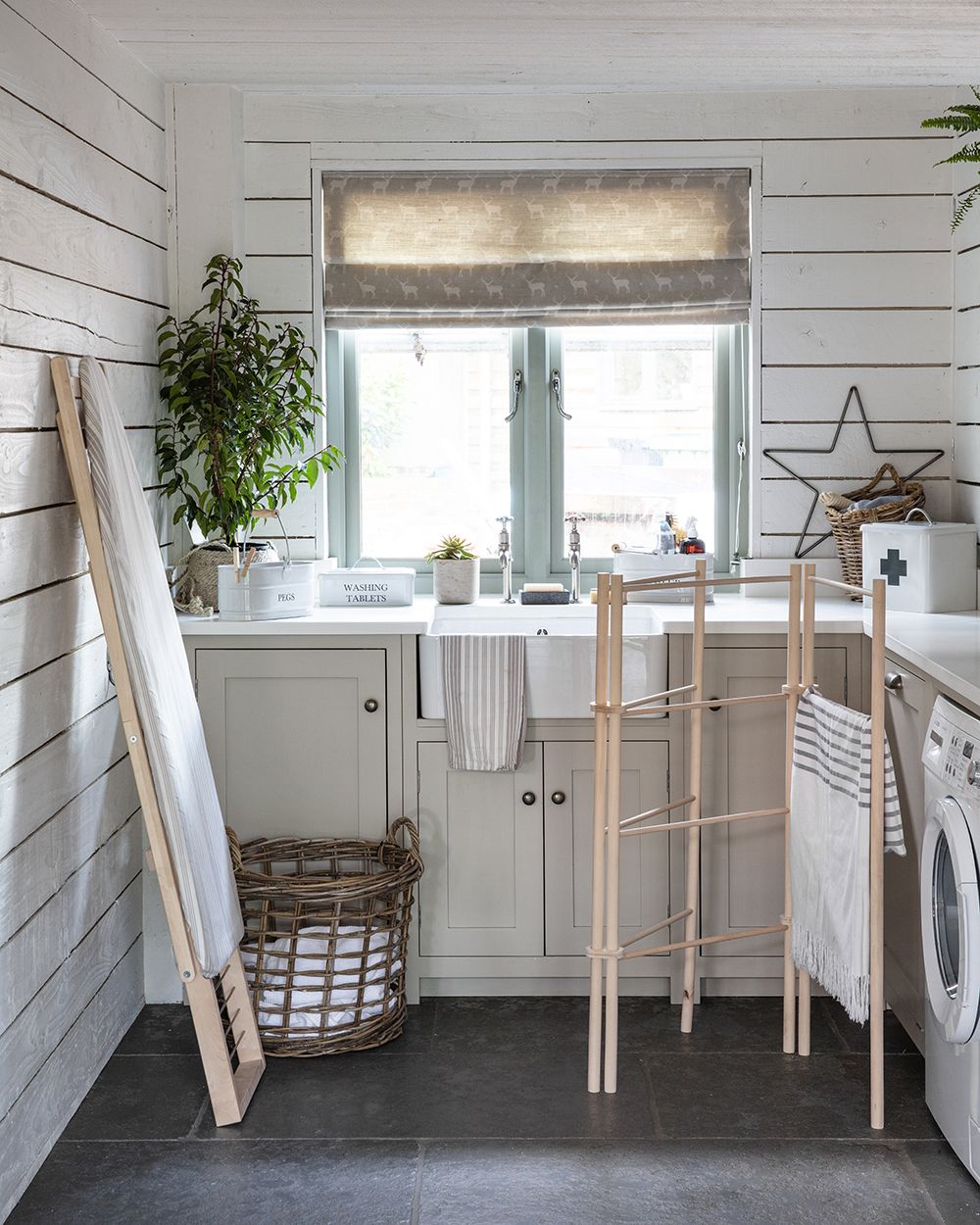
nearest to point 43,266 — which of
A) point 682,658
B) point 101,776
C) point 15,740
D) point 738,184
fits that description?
point 15,740

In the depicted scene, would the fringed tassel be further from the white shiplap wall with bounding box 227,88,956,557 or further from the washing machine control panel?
the white shiplap wall with bounding box 227,88,956,557

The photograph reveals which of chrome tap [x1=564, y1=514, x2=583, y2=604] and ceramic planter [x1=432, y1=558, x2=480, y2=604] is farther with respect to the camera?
chrome tap [x1=564, y1=514, x2=583, y2=604]

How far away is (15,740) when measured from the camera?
91.3 inches

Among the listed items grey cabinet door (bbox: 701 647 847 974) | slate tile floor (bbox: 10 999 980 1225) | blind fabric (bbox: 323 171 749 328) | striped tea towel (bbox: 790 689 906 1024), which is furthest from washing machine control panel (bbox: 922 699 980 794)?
blind fabric (bbox: 323 171 749 328)

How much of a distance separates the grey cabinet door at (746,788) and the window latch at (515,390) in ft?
3.28

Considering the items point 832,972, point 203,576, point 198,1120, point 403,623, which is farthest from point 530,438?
point 198,1120

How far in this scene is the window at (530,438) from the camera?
3.66m

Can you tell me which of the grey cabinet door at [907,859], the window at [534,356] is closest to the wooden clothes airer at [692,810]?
the grey cabinet door at [907,859]

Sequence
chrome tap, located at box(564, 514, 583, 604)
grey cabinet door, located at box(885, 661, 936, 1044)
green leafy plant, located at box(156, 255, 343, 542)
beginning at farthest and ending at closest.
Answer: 1. chrome tap, located at box(564, 514, 583, 604)
2. green leafy plant, located at box(156, 255, 343, 542)
3. grey cabinet door, located at box(885, 661, 936, 1044)

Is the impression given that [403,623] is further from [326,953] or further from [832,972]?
[832,972]

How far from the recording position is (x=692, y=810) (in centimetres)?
292

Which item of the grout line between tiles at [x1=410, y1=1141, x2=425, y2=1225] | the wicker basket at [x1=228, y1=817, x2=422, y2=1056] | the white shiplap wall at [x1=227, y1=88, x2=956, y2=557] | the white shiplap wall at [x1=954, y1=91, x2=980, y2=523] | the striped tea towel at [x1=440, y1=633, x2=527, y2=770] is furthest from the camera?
the white shiplap wall at [x1=227, y1=88, x2=956, y2=557]

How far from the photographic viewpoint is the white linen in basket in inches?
98.2

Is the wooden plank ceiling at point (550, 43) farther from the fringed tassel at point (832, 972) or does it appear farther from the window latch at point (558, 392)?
the fringed tassel at point (832, 972)
